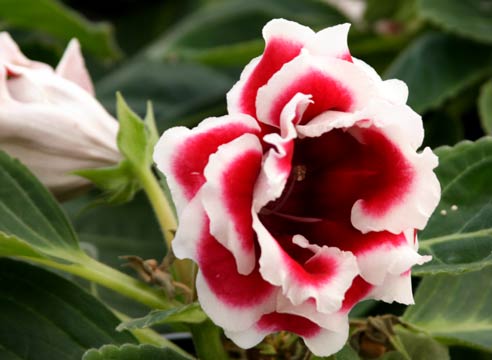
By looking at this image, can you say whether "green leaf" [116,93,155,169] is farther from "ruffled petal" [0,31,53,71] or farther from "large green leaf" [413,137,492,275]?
"large green leaf" [413,137,492,275]

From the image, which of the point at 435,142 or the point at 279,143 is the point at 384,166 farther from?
the point at 435,142

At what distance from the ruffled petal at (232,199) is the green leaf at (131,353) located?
0.09 m

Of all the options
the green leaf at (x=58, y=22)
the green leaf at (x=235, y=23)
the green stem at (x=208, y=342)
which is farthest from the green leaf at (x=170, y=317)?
the green leaf at (x=58, y=22)

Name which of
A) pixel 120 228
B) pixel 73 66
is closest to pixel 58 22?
pixel 120 228

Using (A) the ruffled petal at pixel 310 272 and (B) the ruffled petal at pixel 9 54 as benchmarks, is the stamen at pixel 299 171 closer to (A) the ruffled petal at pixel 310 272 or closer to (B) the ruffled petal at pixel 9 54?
(A) the ruffled petal at pixel 310 272

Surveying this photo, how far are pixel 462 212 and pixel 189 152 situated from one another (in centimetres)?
19

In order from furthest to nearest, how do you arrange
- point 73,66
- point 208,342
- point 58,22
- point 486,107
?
point 58,22 → point 486,107 → point 73,66 → point 208,342

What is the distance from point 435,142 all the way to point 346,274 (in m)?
0.52

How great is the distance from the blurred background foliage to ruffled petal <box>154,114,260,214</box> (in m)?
0.44

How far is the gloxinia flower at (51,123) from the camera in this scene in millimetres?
588

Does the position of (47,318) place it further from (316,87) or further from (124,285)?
(316,87)


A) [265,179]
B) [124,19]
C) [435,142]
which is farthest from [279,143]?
[124,19]

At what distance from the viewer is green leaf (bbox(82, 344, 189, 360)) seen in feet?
1.56

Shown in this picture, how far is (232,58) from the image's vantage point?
101cm
